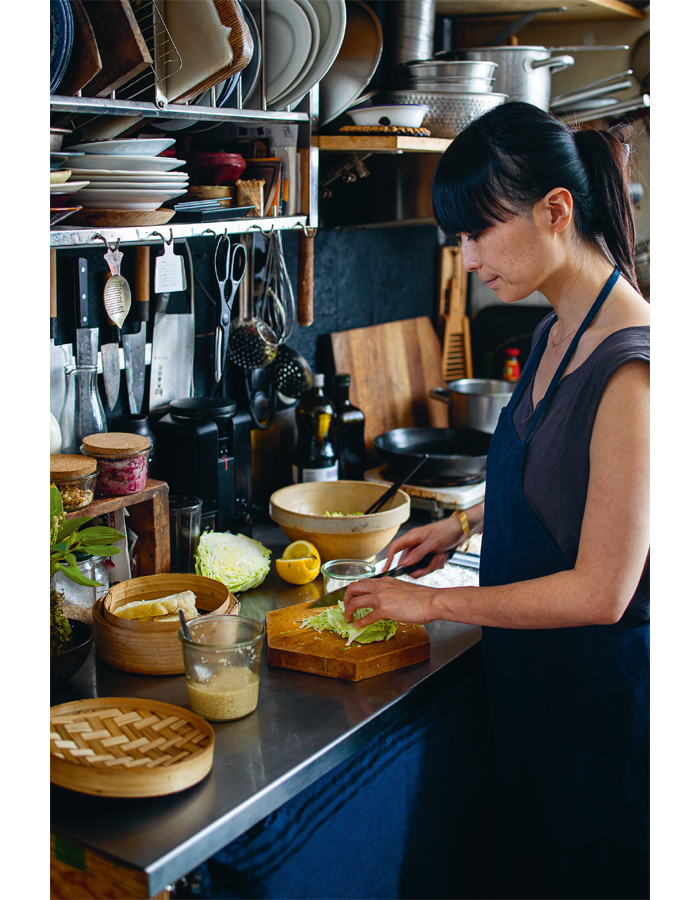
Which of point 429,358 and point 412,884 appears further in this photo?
point 429,358

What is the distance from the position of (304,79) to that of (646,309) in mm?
1050

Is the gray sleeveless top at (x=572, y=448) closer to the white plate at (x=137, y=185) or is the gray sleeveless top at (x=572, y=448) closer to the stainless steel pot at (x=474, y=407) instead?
the white plate at (x=137, y=185)

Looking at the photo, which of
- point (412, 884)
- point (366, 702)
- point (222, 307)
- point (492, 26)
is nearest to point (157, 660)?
point (366, 702)

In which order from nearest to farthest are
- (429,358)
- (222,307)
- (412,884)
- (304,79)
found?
(412,884) → (304,79) → (222,307) → (429,358)

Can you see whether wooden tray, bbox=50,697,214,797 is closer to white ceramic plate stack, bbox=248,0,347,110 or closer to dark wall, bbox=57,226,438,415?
dark wall, bbox=57,226,438,415

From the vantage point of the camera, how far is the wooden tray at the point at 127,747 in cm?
105

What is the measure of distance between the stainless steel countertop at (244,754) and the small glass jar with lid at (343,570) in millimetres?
165

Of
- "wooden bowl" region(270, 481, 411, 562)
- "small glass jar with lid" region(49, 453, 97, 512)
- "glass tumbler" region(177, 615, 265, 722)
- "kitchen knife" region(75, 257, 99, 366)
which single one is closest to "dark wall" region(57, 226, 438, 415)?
"kitchen knife" region(75, 257, 99, 366)

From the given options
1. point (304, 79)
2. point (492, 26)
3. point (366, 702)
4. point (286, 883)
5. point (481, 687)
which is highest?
point (492, 26)

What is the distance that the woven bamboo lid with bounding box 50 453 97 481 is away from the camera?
1.53 metres

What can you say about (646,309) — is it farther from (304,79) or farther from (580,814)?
(304,79)

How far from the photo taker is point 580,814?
146cm

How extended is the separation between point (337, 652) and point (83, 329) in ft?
2.96

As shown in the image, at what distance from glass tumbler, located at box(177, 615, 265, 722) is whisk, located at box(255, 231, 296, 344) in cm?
115
